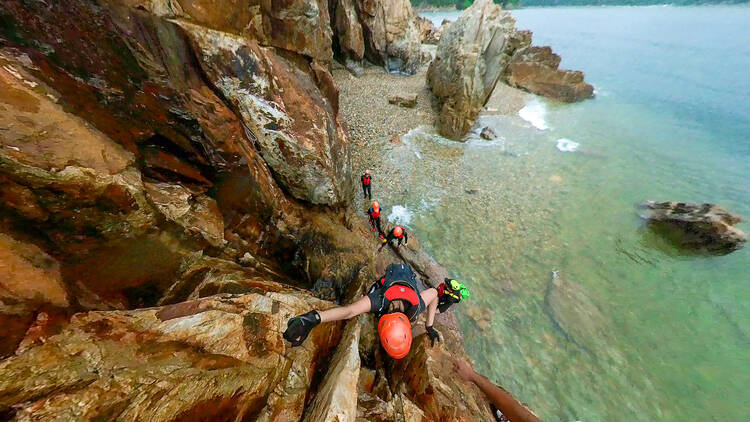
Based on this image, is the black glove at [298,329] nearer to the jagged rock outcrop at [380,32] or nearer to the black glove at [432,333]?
the black glove at [432,333]

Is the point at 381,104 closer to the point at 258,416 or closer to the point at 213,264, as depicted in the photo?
the point at 213,264

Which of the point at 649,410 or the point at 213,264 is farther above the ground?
the point at 213,264

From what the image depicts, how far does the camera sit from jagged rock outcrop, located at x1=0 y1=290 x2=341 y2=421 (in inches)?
98.3

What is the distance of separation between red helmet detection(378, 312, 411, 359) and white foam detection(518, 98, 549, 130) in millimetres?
25932

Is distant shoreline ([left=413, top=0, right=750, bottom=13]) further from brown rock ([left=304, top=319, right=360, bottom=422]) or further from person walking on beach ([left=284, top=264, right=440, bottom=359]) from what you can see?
brown rock ([left=304, top=319, right=360, bottom=422])

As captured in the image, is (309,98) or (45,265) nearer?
(45,265)

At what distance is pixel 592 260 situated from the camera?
43.1 ft

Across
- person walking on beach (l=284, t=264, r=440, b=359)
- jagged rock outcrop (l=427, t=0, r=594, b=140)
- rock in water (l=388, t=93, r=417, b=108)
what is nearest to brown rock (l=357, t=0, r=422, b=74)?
jagged rock outcrop (l=427, t=0, r=594, b=140)

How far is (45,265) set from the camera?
317 centimetres

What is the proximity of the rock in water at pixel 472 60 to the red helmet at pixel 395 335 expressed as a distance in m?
18.2

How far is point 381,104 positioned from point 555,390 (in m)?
20.3

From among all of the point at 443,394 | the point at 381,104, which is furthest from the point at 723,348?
the point at 381,104

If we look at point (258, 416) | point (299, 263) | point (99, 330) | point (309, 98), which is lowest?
point (299, 263)

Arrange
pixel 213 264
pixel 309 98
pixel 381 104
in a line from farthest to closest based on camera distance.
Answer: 1. pixel 381 104
2. pixel 309 98
3. pixel 213 264
